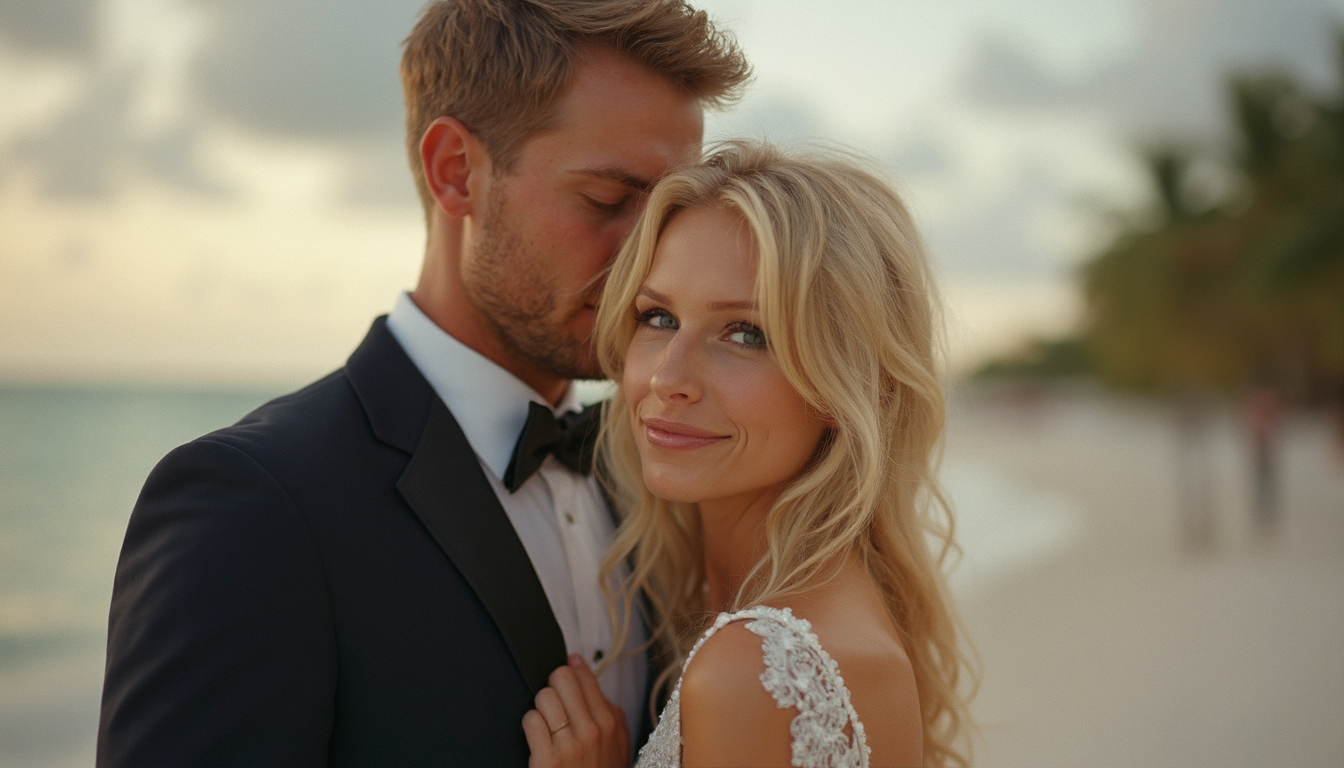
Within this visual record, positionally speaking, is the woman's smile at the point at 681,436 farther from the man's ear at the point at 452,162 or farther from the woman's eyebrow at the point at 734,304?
the man's ear at the point at 452,162

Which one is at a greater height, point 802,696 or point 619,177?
point 619,177

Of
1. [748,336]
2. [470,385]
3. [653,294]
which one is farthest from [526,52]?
[748,336]

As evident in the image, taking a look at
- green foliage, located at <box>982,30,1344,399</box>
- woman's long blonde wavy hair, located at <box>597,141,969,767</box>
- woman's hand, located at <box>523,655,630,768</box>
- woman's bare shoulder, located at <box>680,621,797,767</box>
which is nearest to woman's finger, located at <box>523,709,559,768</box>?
woman's hand, located at <box>523,655,630,768</box>

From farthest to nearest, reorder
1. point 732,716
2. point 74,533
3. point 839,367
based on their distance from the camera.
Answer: point 74,533 < point 839,367 < point 732,716

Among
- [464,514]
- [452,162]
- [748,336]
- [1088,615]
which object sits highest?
[452,162]

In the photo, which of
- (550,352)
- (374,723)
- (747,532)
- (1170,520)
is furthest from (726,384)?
(1170,520)

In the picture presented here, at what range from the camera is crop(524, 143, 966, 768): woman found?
2.07 m

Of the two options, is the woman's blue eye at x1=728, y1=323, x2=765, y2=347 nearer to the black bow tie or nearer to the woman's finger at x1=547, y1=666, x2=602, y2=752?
the black bow tie

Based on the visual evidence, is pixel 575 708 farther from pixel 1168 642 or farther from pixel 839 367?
pixel 1168 642

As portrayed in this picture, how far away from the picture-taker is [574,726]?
2.26 metres

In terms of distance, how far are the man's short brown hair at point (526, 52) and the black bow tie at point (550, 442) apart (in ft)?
2.44

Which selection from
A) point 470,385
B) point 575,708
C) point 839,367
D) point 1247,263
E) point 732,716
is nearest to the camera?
point 732,716

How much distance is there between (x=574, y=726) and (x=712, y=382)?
874 millimetres

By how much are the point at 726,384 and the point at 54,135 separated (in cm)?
2128
